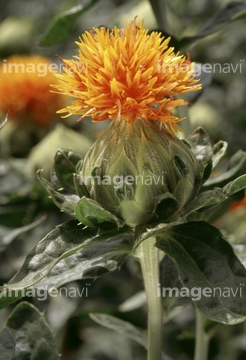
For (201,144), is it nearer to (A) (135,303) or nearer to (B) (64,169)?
→ (B) (64,169)

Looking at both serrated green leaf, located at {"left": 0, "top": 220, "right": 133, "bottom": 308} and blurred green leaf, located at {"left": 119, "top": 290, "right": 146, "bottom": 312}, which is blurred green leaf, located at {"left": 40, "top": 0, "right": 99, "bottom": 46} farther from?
blurred green leaf, located at {"left": 119, "top": 290, "right": 146, "bottom": 312}

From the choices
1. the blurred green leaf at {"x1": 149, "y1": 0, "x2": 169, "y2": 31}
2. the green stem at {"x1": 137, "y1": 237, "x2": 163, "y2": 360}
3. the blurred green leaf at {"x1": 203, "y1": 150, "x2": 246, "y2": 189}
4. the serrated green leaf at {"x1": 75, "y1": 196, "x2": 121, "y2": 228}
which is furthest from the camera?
the blurred green leaf at {"x1": 149, "y1": 0, "x2": 169, "y2": 31}

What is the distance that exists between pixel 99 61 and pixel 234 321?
433 mm

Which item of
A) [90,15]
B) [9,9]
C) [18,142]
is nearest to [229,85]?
[90,15]

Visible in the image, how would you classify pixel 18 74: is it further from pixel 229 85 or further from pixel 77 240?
pixel 77 240

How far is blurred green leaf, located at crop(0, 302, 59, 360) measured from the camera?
4.27 ft

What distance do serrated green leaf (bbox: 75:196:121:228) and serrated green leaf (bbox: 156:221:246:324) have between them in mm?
116

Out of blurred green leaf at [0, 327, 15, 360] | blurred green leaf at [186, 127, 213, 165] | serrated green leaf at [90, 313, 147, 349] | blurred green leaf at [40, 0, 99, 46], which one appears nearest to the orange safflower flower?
blurred green leaf at [40, 0, 99, 46]

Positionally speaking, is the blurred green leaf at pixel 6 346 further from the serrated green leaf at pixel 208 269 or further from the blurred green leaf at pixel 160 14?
the blurred green leaf at pixel 160 14

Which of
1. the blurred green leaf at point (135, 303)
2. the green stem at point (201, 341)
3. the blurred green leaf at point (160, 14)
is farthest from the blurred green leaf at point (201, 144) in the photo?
the blurred green leaf at point (135, 303)

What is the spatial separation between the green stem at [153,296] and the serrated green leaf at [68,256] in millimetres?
33

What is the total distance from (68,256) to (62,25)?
0.66 metres

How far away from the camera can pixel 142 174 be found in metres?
1.11

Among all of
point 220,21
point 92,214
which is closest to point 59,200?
point 92,214
